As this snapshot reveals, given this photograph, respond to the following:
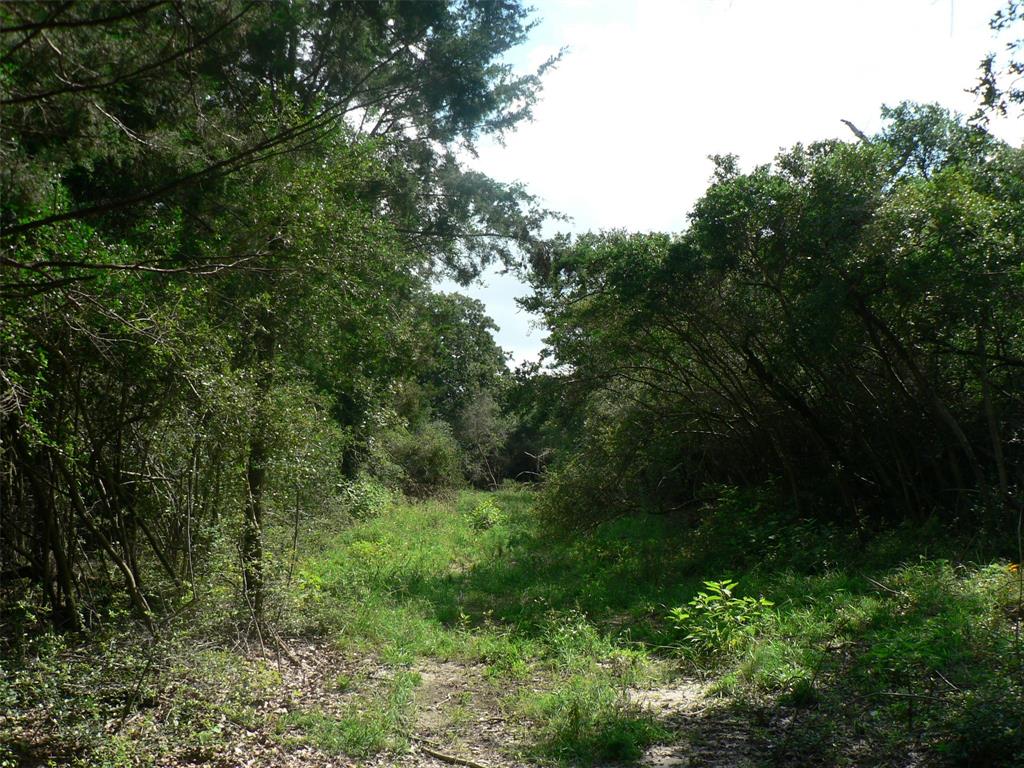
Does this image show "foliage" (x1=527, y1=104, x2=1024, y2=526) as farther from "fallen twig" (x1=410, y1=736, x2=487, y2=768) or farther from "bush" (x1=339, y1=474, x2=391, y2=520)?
"fallen twig" (x1=410, y1=736, x2=487, y2=768)

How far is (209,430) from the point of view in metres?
5.79

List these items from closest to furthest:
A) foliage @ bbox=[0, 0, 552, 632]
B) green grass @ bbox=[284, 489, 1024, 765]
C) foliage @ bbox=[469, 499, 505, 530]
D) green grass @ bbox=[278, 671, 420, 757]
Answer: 1. foliage @ bbox=[0, 0, 552, 632]
2. green grass @ bbox=[284, 489, 1024, 765]
3. green grass @ bbox=[278, 671, 420, 757]
4. foliage @ bbox=[469, 499, 505, 530]

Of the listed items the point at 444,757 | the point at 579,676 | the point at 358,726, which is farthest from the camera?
the point at 579,676

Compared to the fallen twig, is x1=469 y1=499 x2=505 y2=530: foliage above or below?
above

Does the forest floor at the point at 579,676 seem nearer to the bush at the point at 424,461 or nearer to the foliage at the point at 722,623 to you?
the foliage at the point at 722,623

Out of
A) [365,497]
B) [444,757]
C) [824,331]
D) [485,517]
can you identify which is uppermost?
[824,331]

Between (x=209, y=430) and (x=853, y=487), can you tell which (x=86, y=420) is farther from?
(x=853, y=487)

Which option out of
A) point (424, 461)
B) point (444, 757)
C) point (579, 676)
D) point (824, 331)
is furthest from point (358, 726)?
point (424, 461)

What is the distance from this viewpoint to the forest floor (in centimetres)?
431

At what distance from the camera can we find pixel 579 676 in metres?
6.12

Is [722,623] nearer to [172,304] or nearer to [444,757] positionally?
[444,757]

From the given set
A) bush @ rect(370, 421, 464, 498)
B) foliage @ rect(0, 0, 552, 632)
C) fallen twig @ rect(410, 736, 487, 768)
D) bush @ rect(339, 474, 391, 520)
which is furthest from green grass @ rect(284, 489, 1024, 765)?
bush @ rect(370, 421, 464, 498)

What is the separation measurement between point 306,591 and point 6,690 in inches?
139

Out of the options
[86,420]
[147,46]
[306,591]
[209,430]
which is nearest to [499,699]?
[306,591]
